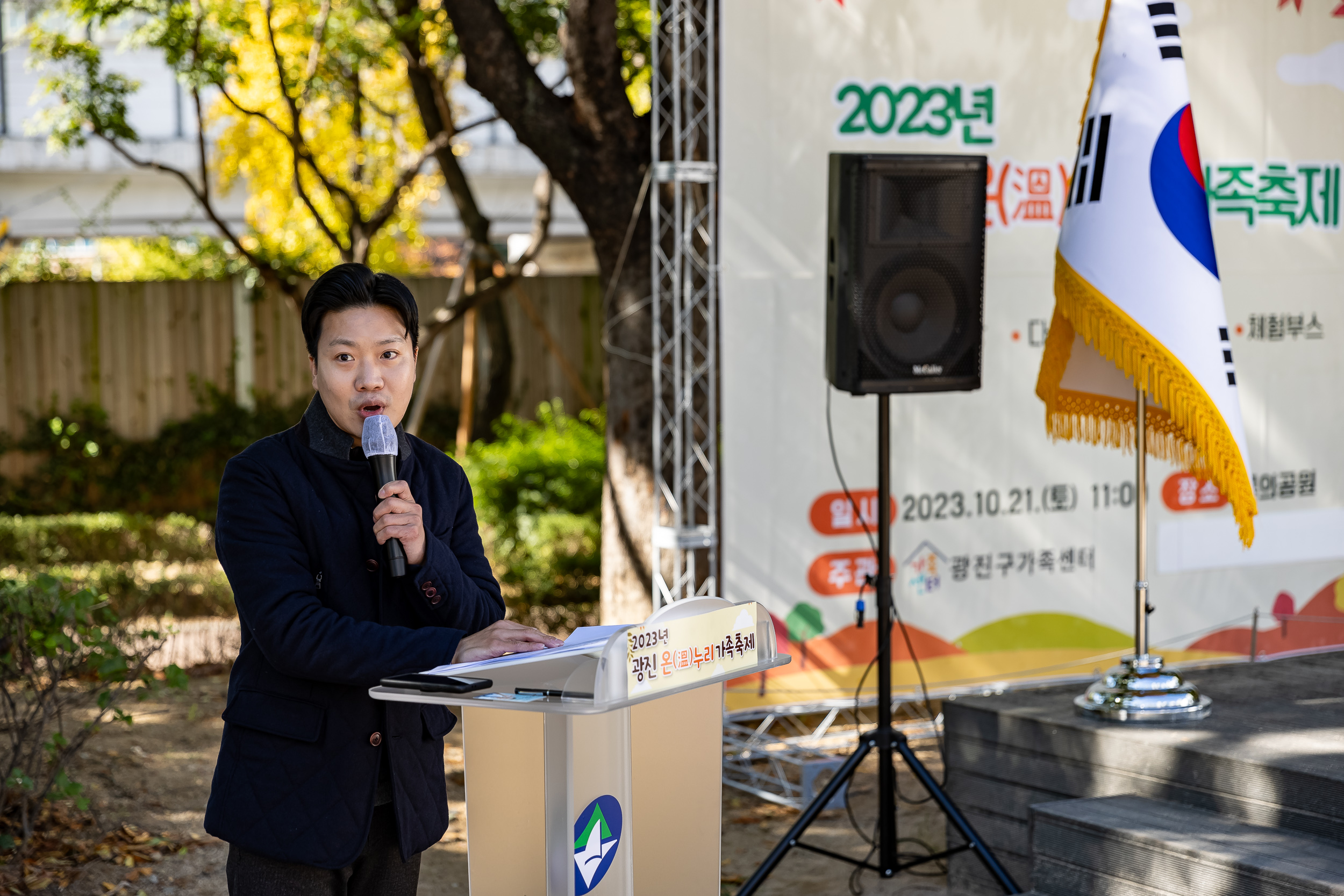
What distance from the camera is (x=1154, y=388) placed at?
344 cm

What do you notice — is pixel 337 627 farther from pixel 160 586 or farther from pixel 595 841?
pixel 160 586

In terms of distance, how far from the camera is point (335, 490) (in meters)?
1.81

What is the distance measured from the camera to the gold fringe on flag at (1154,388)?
3.38m


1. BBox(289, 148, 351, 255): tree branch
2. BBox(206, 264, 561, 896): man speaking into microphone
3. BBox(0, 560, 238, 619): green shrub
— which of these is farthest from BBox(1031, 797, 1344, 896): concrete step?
BBox(289, 148, 351, 255): tree branch

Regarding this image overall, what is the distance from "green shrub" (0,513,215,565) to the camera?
26.5 feet

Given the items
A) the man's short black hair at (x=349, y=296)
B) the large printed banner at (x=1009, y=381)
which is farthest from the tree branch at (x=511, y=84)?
the man's short black hair at (x=349, y=296)

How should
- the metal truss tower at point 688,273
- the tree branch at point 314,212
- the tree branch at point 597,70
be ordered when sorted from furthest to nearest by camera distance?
the tree branch at point 314,212 → the tree branch at point 597,70 → the metal truss tower at point 688,273

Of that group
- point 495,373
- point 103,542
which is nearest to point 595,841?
point 103,542

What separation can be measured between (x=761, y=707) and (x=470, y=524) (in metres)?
2.72

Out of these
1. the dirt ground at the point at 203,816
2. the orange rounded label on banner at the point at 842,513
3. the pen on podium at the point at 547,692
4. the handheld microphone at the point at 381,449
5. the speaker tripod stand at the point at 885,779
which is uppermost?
the handheld microphone at the point at 381,449

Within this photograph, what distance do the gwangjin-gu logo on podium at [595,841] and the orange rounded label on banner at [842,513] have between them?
304 cm

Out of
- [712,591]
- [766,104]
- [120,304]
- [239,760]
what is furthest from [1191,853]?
[120,304]

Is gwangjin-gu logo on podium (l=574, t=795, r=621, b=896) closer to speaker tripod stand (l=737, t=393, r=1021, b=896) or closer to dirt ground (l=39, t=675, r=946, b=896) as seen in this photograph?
speaker tripod stand (l=737, t=393, r=1021, b=896)

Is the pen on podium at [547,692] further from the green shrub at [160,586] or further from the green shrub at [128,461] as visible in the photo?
the green shrub at [128,461]
